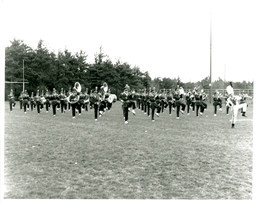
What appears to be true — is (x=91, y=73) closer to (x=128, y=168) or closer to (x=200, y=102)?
(x=200, y=102)

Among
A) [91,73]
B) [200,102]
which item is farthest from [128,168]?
[91,73]

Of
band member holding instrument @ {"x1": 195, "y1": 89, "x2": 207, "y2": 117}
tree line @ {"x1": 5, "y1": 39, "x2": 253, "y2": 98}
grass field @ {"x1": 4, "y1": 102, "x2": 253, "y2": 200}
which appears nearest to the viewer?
grass field @ {"x1": 4, "y1": 102, "x2": 253, "y2": 200}

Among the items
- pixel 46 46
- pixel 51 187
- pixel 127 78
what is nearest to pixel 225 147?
pixel 51 187

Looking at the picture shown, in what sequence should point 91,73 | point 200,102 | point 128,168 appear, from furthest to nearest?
1. point 91,73
2. point 200,102
3. point 128,168

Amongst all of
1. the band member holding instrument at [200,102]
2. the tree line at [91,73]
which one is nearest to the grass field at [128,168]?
the band member holding instrument at [200,102]

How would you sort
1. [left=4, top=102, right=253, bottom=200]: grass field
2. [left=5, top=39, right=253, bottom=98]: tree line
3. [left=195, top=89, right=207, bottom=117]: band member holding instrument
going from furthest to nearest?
[left=5, top=39, right=253, bottom=98]: tree line < [left=195, top=89, right=207, bottom=117]: band member holding instrument < [left=4, top=102, right=253, bottom=200]: grass field

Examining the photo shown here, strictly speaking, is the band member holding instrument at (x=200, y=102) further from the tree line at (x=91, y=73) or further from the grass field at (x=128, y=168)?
the tree line at (x=91, y=73)

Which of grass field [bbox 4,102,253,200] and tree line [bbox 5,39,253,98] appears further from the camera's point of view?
tree line [bbox 5,39,253,98]

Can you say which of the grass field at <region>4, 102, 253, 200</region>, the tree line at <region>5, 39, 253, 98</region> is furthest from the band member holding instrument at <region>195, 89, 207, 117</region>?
the tree line at <region>5, 39, 253, 98</region>

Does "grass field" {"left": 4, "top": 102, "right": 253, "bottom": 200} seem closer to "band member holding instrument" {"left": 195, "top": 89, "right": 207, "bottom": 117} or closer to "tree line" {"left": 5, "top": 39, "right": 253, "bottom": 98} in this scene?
"band member holding instrument" {"left": 195, "top": 89, "right": 207, "bottom": 117}

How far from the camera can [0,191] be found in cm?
564

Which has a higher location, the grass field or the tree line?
the tree line

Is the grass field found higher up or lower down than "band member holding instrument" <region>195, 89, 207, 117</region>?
lower down

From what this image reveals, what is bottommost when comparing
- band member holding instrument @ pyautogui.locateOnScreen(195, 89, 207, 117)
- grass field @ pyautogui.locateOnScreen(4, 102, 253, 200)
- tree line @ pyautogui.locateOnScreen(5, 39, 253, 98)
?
grass field @ pyautogui.locateOnScreen(4, 102, 253, 200)
